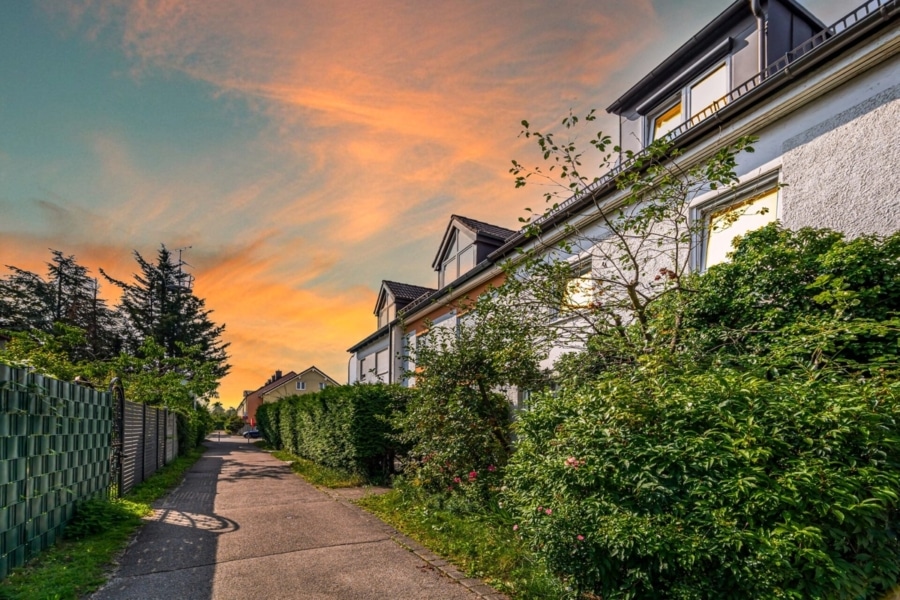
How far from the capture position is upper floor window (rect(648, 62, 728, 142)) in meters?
7.82

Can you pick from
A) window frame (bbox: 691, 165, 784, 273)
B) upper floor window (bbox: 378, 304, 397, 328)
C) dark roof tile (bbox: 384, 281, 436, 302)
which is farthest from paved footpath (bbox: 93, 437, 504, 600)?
dark roof tile (bbox: 384, 281, 436, 302)

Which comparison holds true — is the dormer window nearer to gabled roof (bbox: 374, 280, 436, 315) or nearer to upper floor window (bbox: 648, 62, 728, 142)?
gabled roof (bbox: 374, 280, 436, 315)

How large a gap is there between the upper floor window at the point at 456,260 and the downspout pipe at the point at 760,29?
8.82 metres

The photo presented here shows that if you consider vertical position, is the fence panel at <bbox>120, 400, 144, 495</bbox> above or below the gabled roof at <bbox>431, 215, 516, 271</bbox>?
below

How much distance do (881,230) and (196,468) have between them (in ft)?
58.7

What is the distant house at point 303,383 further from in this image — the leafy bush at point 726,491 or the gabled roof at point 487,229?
the leafy bush at point 726,491

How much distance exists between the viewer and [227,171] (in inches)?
365

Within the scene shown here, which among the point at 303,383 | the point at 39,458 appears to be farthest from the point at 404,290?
the point at 303,383

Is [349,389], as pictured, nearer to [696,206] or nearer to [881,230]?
[696,206]

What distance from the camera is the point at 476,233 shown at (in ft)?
48.5

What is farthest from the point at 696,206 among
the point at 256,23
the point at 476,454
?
the point at 256,23

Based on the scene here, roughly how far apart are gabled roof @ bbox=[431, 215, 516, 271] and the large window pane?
7.02 m

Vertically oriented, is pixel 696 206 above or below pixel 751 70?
below

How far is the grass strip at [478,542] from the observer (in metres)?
4.42
